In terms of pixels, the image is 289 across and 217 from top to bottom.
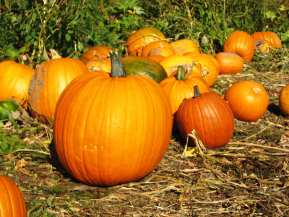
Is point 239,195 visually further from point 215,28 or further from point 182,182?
point 215,28

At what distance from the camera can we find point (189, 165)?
3.27 metres

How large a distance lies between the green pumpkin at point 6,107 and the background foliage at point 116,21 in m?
0.98

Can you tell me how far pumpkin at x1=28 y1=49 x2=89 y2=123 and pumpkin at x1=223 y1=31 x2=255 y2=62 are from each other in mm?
4196

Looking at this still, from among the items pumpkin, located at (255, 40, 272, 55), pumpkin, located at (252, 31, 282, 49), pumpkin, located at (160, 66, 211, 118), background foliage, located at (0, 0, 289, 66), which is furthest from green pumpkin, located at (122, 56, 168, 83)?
pumpkin, located at (252, 31, 282, 49)

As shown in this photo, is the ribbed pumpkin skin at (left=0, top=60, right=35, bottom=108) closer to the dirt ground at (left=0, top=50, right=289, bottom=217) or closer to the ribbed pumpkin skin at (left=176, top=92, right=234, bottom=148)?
the dirt ground at (left=0, top=50, right=289, bottom=217)

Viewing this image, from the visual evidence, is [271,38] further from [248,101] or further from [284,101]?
[248,101]

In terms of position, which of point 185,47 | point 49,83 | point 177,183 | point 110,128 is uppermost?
point 185,47

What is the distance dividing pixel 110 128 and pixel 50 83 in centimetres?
157

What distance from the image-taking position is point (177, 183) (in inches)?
114

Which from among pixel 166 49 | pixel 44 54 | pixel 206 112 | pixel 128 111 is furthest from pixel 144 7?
pixel 128 111

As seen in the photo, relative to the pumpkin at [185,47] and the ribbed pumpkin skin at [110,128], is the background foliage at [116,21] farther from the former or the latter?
the ribbed pumpkin skin at [110,128]

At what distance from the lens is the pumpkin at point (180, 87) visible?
398 cm

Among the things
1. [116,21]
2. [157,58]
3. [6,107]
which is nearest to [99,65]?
[157,58]

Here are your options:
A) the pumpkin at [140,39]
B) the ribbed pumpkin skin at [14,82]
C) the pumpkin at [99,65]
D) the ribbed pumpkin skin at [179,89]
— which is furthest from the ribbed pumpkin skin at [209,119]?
the pumpkin at [140,39]
